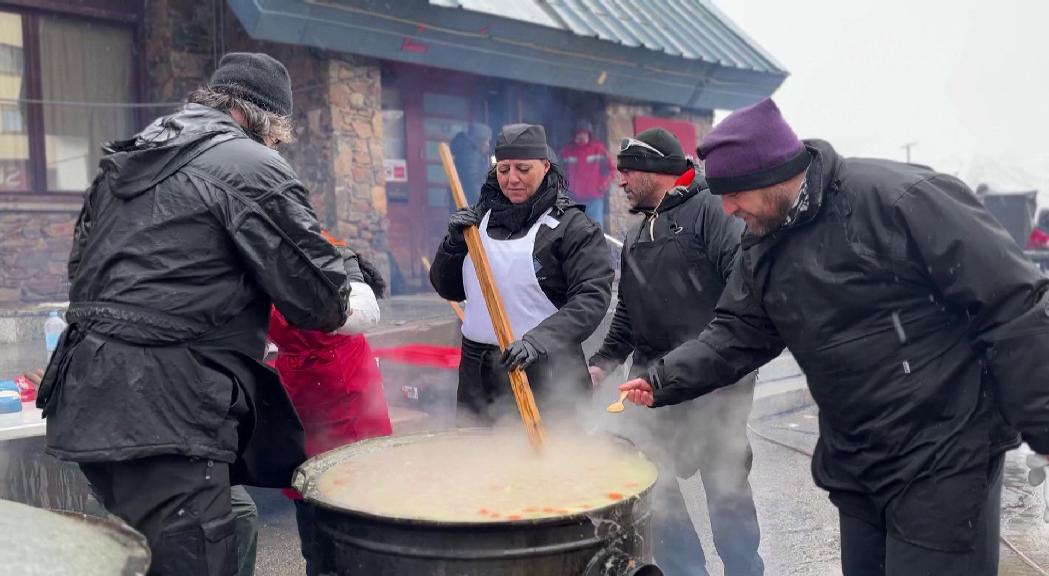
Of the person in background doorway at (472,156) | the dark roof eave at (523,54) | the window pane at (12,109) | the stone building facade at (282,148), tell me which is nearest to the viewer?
the dark roof eave at (523,54)

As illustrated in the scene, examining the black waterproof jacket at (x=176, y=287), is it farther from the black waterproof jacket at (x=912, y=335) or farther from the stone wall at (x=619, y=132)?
the stone wall at (x=619, y=132)

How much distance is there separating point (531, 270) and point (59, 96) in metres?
7.37

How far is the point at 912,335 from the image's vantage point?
2342 mm

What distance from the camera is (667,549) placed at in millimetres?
3975

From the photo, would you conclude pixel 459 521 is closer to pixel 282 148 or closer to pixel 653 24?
pixel 282 148

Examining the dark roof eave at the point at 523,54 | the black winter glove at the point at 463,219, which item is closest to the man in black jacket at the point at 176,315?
the black winter glove at the point at 463,219

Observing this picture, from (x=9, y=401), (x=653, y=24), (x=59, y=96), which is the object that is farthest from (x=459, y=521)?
(x=653, y=24)

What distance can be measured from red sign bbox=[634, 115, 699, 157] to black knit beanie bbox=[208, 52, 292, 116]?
9.55 meters

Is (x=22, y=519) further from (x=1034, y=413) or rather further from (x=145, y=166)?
(x=1034, y=413)

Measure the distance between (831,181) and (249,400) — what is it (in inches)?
71.3

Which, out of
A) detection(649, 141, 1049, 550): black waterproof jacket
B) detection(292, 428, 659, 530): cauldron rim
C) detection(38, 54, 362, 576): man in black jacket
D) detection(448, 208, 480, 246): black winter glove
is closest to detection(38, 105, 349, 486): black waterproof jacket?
detection(38, 54, 362, 576): man in black jacket

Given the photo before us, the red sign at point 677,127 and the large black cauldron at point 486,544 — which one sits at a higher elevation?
the red sign at point 677,127

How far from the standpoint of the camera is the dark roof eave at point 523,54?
7.79 metres

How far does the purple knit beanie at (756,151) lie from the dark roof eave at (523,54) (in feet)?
20.2
